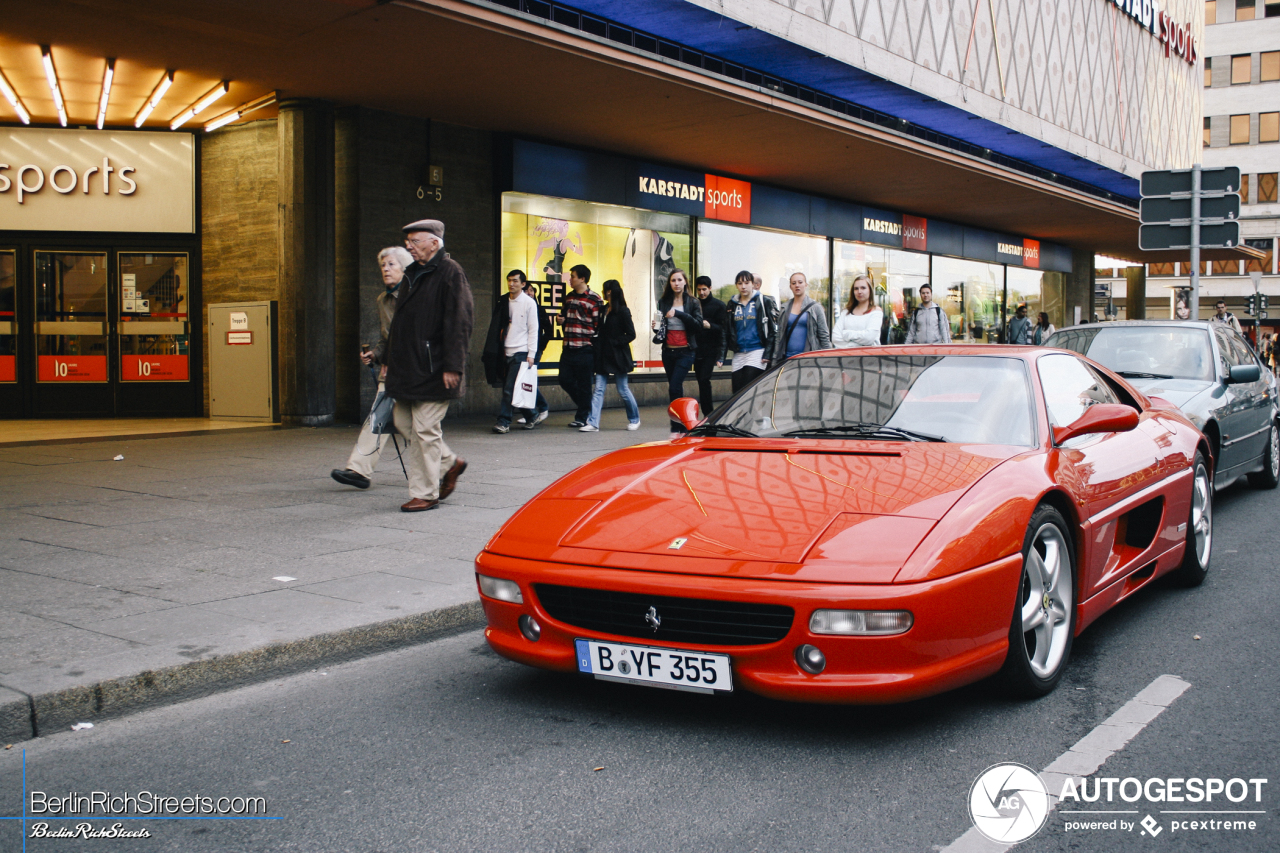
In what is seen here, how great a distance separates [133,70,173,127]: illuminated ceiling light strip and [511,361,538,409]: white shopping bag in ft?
16.4

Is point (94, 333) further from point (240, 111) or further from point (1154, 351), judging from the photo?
point (1154, 351)

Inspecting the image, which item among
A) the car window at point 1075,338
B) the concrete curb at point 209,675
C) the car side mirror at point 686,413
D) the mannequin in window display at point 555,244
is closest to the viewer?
the concrete curb at point 209,675

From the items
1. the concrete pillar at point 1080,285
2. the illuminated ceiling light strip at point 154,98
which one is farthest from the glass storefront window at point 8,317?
the concrete pillar at point 1080,285

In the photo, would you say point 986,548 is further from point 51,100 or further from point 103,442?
point 51,100

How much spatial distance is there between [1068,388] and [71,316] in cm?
1351

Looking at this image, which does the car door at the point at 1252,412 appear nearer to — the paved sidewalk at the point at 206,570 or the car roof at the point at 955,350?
the car roof at the point at 955,350

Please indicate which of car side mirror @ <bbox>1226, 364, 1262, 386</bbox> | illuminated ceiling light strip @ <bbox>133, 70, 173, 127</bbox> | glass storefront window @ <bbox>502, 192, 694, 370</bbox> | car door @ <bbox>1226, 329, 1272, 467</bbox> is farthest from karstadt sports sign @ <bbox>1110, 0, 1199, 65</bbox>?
illuminated ceiling light strip @ <bbox>133, 70, 173, 127</bbox>

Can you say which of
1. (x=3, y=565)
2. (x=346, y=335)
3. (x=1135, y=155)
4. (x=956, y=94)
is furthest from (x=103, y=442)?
(x=1135, y=155)

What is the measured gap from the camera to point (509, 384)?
12.2m

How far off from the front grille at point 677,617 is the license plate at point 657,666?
0.05m

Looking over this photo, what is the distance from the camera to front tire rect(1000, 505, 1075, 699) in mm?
3521

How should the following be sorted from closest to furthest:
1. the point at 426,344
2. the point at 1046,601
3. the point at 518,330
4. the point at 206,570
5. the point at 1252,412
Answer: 1. the point at 1046,601
2. the point at 206,570
3. the point at 426,344
4. the point at 1252,412
5. the point at 518,330

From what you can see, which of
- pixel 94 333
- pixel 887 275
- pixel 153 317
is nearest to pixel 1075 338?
pixel 153 317

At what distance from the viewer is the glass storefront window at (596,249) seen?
14.9 meters
